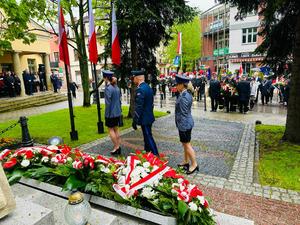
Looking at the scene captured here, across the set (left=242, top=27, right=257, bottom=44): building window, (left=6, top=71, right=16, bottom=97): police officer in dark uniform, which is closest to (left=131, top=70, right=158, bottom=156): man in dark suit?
(left=6, top=71, right=16, bottom=97): police officer in dark uniform

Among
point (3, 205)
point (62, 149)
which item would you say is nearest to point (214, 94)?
point (62, 149)

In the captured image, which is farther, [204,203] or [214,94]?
[214,94]

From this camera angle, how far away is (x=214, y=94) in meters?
14.0

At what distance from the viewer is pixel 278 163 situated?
5734mm

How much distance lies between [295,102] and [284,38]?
2.54 metres

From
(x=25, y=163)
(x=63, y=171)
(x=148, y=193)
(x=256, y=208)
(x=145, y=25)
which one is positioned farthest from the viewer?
(x=145, y=25)

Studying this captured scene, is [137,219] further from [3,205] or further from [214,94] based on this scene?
[214,94]

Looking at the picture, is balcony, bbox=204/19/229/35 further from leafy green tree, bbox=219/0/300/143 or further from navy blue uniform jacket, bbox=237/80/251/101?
leafy green tree, bbox=219/0/300/143

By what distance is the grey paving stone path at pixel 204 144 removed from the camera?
5836mm

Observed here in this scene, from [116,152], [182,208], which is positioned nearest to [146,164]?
Result: [182,208]

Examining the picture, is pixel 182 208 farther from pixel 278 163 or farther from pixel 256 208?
pixel 278 163

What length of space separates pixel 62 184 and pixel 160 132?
6.14 metres

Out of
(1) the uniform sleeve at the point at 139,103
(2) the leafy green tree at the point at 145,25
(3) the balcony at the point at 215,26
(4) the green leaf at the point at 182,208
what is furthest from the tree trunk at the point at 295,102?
(3) the balcony at the point at 215,26

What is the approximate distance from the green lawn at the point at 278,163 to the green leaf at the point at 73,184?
3613mm
